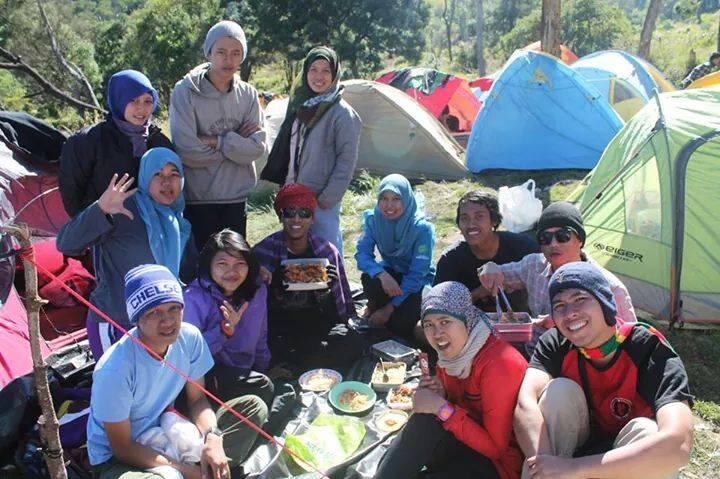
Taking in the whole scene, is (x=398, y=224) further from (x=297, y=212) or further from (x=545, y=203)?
(x=545, y=203)

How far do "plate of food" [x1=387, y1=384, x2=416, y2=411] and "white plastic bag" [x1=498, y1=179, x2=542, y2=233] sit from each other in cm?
290

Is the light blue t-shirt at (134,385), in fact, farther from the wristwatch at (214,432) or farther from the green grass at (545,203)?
the green grass at (545,203)

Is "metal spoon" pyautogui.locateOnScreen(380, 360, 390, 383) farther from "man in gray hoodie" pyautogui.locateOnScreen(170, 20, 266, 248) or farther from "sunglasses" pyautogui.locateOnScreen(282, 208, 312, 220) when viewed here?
"man in gray hoodie" pyautogui.locateOnScreen(170, 20, 266, 248)

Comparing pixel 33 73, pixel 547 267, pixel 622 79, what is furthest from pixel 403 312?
pixel 622 79

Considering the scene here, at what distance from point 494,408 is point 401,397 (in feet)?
3.19

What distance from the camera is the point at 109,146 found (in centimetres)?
309

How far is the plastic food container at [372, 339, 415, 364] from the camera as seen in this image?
363 centimetres

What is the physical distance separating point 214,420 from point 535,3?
4034 cm

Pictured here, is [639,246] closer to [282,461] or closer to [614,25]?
[282,461]

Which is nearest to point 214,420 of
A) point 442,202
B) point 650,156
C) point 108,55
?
point 650,156

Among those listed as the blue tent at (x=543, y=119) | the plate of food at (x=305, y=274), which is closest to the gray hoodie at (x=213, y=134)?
the plate of food at (x=305, y=274)

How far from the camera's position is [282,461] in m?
2.79

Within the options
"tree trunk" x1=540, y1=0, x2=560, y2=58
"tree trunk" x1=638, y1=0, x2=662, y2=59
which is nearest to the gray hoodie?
"tree trunk" x1=540, y1=0, x2=560, y2=58

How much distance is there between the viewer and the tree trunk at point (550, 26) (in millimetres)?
9531
